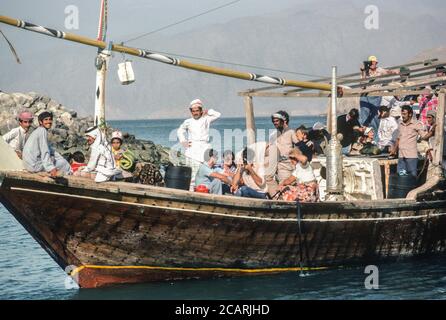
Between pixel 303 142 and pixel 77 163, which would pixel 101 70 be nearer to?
pixel 77 163

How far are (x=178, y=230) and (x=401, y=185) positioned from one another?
4.73 metres

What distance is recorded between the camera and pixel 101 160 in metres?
12.0

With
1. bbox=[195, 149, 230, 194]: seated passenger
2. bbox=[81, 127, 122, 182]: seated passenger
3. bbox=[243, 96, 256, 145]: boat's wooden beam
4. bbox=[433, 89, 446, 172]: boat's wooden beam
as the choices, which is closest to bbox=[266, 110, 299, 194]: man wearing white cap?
bbox=[195, 149, 230, 194]: seated passenger

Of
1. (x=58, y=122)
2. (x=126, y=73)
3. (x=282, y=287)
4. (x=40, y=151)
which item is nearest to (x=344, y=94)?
(x=282, y=287)

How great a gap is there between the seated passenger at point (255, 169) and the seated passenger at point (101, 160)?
8.06 ft

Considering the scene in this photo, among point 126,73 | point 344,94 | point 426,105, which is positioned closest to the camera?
point 126,73

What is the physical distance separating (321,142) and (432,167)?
8.09ft

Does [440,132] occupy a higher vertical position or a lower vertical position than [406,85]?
lower

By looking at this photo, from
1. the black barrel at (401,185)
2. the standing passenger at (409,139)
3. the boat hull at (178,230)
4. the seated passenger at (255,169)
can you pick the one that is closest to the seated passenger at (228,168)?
the seated passenger at (255,169)

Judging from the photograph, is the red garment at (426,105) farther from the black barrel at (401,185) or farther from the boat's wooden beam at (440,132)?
the black barrel at (401,185)

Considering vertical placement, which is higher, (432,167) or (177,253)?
(432,167)
